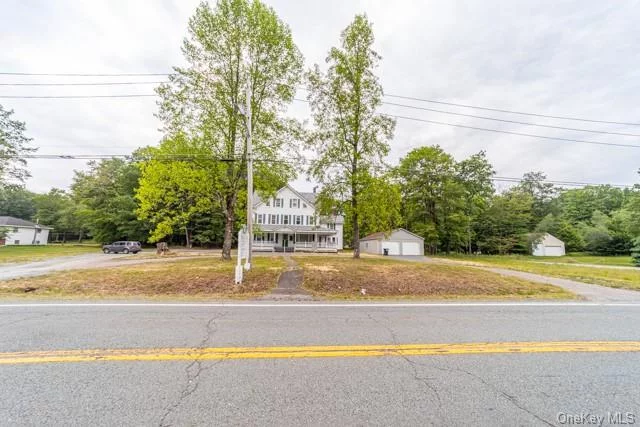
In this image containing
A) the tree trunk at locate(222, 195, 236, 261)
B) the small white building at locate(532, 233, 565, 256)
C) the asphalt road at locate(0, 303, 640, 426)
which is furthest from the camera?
the small white building at locate(532, 233, 565, 256)

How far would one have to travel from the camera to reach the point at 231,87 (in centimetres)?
1491

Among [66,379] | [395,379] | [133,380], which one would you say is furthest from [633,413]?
[66,379]

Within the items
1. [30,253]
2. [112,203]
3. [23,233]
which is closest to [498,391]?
[30,253]

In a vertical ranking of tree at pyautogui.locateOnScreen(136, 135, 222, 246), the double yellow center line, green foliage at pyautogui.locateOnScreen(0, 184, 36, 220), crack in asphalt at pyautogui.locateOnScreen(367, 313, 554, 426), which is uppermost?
green foliage at pyautogui.locateOnScreen(0, 184, 36, 220)

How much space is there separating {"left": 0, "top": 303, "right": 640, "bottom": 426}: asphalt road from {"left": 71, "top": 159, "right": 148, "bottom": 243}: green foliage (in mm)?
38187

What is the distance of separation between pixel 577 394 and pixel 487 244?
153ft

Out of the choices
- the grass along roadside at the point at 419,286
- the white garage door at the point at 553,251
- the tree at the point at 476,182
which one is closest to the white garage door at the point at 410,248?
the tree at the point at 476,182

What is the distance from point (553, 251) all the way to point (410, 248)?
26925mm

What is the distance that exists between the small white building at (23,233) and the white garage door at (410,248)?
2149 inches

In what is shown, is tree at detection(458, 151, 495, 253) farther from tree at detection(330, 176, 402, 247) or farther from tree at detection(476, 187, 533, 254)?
tree at detection(330, 176, 402, 247)

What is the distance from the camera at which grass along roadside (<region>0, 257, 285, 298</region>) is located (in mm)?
8367

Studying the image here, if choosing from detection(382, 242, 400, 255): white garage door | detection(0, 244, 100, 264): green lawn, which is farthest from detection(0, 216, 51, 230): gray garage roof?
detection(382, 242, 400, 255): white garage door

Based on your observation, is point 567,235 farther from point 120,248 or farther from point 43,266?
point 120,248

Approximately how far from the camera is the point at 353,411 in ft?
8.07
